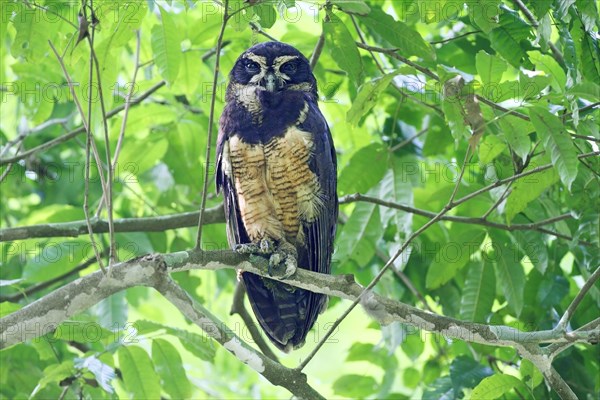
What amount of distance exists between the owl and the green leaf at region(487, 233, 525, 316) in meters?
1.02

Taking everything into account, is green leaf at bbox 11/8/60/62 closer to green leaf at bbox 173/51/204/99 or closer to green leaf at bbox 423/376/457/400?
green leaf at bbox 173/51/204/99

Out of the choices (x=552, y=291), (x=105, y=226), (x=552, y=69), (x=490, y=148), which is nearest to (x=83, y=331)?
(x=105, y=226)

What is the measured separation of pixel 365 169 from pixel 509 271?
1.11 meters

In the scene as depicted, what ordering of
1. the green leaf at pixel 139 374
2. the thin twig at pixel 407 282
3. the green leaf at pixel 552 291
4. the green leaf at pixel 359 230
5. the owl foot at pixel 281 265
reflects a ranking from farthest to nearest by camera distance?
the thin twig at pixel 407 282, the green leaf at pixel 359 230, the green leaf at pixel 552 291, the green leaf at pixel 139 374, the owl foot at pixel 281 265

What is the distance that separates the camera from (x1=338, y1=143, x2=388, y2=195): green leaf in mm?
5008

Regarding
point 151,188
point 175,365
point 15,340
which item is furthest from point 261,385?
point 15,340

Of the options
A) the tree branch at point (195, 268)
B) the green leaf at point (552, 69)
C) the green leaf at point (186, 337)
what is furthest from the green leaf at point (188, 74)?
the green leaf at point (552, 69)

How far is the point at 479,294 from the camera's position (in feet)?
15.7

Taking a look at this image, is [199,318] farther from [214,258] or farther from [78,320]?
[78,320]

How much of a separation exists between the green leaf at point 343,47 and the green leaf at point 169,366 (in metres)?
1.84

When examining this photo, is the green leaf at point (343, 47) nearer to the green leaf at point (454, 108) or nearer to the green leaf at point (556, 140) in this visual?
the green leaf at point (454, 108)

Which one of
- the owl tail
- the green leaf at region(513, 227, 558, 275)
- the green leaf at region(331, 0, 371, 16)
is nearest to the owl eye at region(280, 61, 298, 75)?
the green leaf at region(331, 0, 371, 16)

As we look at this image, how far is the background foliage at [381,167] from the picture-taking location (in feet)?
12.6

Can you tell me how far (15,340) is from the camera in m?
3.26
